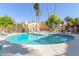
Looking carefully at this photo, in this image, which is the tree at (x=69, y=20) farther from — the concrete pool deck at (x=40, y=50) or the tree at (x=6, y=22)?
the tree at (x=6, y=22)

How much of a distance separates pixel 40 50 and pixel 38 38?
504 mm

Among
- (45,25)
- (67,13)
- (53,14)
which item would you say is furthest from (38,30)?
(67,13)

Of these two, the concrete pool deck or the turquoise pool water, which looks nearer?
the concrete pool deck

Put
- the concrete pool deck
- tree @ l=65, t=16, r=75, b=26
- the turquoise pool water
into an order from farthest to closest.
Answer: the turquoise pool water → tree @ l=65, t=16, r=75, b=26 → the concrete pool deck

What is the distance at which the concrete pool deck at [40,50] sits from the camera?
4145 millimetres

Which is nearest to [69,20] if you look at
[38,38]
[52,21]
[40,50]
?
[52,21]

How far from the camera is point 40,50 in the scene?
4.24m

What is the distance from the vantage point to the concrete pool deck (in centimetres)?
414

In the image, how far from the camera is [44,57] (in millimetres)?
4133

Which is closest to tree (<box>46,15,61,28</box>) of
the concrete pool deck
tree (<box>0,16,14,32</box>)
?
the concrete pool deck

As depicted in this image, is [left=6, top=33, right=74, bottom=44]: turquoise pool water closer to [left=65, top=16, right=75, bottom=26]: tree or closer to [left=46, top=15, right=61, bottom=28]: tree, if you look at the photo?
[left=46, top=15, right=61, bottom=28]: tree

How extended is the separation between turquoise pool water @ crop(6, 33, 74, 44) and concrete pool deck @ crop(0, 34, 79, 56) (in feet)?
0.75

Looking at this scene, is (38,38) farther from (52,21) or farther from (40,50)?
(52,21)

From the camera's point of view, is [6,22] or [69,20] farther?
[6,22]
